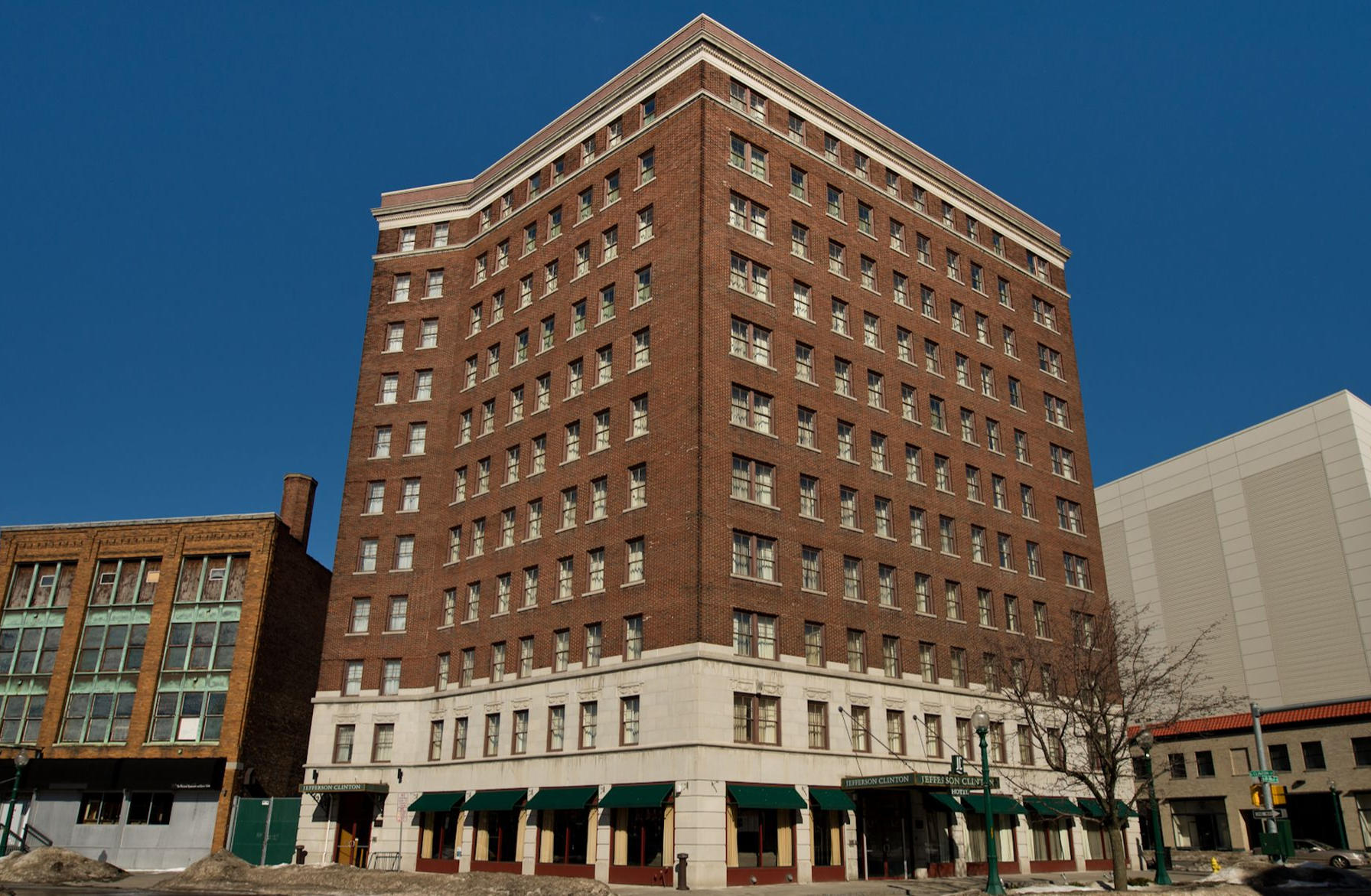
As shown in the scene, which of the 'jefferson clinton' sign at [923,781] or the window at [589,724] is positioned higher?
the window at [589,724]

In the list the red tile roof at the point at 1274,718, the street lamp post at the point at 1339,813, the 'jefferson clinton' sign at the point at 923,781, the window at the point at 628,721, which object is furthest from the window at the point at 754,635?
the street lamp post at the point at 1339,813

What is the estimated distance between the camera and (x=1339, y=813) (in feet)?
227

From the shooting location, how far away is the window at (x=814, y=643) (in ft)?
146

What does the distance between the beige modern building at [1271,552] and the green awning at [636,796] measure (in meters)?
63.4

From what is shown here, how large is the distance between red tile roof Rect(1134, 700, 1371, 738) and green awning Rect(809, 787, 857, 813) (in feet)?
113

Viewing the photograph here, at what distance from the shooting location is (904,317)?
55.5 metres

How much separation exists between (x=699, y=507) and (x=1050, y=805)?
24360 mm

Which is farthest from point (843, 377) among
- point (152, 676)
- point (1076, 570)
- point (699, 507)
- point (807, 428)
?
point (152, 676)

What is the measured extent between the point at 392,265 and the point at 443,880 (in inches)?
1582

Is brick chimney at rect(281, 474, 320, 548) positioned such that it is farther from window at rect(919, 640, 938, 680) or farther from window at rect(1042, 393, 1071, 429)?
window at rect(1042, 393, 1071, 429)

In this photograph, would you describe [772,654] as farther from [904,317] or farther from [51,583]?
[51,583]

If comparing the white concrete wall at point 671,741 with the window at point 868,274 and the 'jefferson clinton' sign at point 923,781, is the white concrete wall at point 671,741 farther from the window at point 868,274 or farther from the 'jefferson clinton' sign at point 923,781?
the window at point 868,274

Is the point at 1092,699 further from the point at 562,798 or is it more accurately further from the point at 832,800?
the point at 562,798

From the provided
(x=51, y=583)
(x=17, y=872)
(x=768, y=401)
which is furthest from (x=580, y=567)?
(x=51, y=583)
